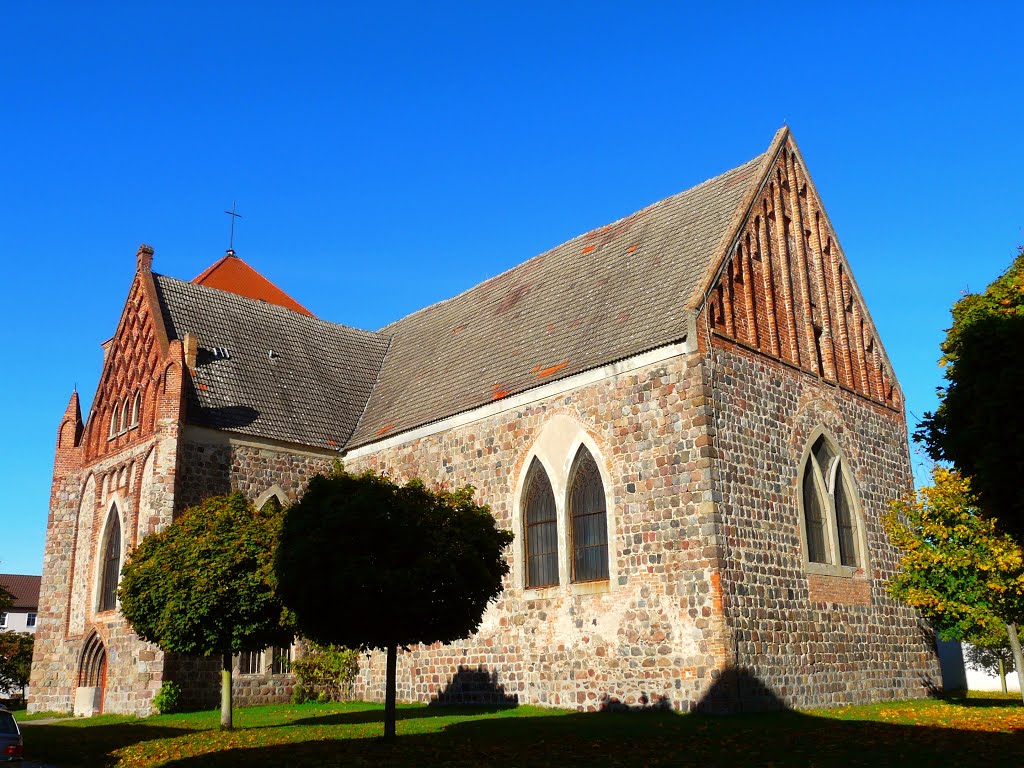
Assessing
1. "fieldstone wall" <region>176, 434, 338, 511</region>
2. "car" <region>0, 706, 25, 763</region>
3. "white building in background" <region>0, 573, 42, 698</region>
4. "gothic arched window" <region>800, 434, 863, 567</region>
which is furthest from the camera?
"white building in background" <region>0, 573, 42, 698</region>

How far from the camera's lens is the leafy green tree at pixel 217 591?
17.7 m

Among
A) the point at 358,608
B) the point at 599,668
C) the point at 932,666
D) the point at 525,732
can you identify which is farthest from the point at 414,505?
the point at 932,666

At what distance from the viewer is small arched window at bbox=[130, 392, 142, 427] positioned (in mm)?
27453

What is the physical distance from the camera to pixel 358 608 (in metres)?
14.6

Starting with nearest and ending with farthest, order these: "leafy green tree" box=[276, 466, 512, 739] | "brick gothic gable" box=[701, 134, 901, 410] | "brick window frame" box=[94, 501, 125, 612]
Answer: "leafy green tree" box=[276, 466, 512, 739]
"brick gothic gable" box=[701, 134, 901, 410]
"brick window frame" box=[94, 501, 125, 612]

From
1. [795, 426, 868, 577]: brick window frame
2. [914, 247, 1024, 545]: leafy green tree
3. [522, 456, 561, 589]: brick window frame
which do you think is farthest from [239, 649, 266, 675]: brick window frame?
[914, 247, 1024, 545]: leafy green tree

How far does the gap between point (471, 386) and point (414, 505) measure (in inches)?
387

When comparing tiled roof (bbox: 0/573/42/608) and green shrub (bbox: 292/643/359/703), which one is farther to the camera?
tiled roof (bbox: 0/573/42/608)

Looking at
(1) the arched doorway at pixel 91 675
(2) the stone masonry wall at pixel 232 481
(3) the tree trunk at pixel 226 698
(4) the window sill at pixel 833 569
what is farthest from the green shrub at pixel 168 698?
(4) the window sill at pixel 833 569

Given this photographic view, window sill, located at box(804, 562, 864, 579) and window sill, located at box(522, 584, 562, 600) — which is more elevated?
window sill, located at box(804, 562, 864, 579)

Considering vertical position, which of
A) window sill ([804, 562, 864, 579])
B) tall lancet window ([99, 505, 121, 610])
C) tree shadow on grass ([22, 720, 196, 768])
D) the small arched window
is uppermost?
the small arched window

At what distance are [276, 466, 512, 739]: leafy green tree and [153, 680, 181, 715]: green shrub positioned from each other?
916cm

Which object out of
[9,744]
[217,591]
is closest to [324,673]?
[217,591]

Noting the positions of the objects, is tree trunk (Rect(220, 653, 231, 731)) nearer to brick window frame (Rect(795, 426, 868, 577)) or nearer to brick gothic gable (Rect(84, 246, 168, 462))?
brick gothic gable (Rect(84, 246, 168, 462))
